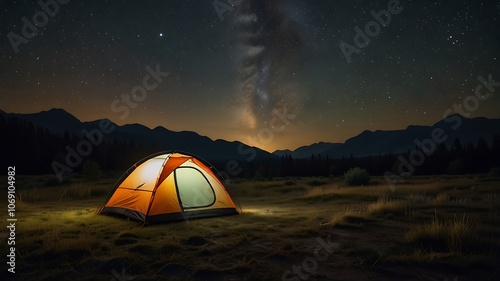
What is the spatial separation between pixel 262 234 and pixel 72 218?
676 centimetres

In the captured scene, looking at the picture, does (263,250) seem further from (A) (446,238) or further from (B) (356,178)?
(B) (356,178)

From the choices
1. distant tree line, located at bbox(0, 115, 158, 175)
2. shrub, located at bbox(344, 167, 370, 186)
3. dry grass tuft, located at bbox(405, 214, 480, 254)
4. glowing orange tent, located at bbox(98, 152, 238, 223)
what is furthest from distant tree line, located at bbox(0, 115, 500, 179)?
dry grass tuft, located at bbox(405, 214, 480, 254)

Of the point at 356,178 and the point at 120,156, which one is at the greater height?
the point at 120,156

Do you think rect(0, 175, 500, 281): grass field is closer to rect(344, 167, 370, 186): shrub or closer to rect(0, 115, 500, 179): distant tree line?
rect(344, 167, 370, 186): shrub

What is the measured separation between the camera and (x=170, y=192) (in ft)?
34.8

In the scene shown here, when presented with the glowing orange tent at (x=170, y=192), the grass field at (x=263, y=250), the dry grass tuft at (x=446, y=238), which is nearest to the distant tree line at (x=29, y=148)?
the glowing orange tent at (x=170, y=192)

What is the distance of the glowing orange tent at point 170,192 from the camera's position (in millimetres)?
10195

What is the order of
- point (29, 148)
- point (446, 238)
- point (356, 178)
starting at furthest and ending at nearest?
point (29, 148), point (356, 178), point (446, 238)

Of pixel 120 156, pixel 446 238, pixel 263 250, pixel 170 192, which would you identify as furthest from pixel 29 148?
pixel 446 238

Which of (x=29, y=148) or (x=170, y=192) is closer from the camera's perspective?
(x=170, y=192)

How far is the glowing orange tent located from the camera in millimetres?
10195

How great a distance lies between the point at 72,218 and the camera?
34.3 feet

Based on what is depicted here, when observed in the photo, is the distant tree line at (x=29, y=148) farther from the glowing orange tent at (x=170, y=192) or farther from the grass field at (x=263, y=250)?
the grass field at (x=263, y=250)

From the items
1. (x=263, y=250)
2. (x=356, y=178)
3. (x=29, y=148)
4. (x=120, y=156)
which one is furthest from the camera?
(x=120, y=156)
